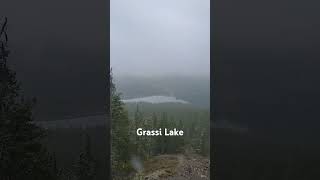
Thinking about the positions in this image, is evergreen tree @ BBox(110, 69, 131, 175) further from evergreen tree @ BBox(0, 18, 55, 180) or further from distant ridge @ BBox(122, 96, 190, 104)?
evergreen tree @ BBox(0, 18, 55, 180)

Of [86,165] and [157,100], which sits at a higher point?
[157,100]

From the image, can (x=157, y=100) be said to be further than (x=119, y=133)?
Yes

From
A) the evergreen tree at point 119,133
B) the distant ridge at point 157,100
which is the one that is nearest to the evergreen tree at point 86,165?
the evergreen tree at point 119,133

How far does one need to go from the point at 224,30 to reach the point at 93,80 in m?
2.81

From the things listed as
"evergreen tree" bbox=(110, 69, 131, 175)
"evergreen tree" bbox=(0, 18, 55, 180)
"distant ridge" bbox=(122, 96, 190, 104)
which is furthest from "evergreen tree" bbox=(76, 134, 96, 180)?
"evergreen tree" bbox=(0, 18, 55, 180)

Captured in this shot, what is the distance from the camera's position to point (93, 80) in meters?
9.53

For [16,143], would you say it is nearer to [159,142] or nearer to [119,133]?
[119,133]

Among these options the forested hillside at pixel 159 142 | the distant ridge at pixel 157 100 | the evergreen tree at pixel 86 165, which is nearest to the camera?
the evergreen tree at pixel 86 165

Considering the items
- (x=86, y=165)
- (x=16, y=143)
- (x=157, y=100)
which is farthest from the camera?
(x=157, y=100)

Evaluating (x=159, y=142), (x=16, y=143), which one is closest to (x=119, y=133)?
(x=159, y=142)

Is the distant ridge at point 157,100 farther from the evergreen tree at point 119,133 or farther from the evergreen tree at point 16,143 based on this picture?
the evergreen tree at point 16,143

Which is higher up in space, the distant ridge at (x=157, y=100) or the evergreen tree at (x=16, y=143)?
the distant ridge at (x=157, y=100)

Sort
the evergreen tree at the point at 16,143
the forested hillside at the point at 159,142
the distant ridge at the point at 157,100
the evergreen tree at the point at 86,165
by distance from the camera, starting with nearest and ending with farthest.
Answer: the evergreen tree at the point at 16,143, the evergreen tree at the point at 86,165, the forested hillside at the point at 159,142, the distant ridge at the point at 157,100

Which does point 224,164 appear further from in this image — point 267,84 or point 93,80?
point 93,80
